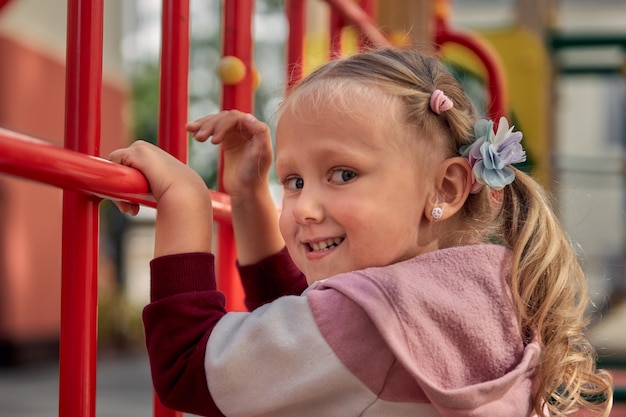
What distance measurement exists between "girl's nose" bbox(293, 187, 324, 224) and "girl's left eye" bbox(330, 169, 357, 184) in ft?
0.09

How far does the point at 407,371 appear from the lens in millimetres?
1027

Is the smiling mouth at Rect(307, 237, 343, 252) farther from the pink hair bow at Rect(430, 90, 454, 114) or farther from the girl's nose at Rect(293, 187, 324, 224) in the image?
the pink hair bow at Rect(430, 90, 454, 114)

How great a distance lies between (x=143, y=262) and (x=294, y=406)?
11.9 metres

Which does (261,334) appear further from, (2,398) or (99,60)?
(2,398)

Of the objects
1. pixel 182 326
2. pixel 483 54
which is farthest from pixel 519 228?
pixel 483 54

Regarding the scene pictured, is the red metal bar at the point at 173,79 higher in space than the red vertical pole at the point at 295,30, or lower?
lower

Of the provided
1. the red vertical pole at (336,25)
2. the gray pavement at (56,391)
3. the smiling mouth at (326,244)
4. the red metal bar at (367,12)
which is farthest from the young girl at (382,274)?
the gray pavement at (56,391)

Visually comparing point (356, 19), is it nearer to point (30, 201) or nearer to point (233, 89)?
point (233, 89)

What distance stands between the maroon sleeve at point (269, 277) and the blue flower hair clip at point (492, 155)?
0.33 meters

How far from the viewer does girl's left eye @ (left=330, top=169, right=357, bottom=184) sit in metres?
1.13

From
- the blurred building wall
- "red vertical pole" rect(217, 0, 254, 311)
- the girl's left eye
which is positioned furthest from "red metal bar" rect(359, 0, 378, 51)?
the blurred building wall

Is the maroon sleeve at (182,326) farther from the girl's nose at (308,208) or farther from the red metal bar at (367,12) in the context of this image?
the red metal bar at (367,12)

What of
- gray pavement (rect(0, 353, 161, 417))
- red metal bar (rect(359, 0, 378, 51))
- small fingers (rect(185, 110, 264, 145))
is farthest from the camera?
gray pavement (rect(0, 353, 161, 417))

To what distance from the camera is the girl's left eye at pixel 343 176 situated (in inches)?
44.7
